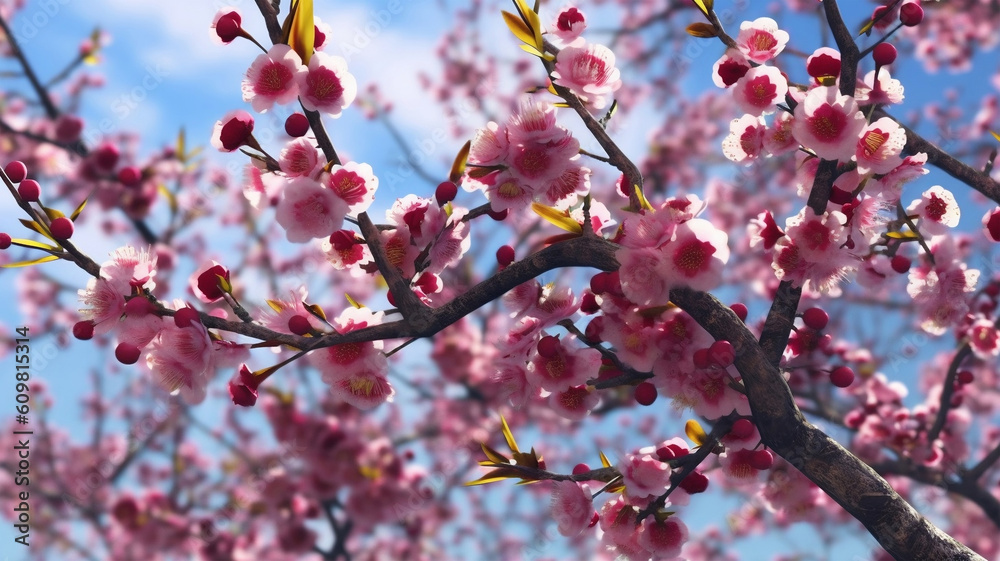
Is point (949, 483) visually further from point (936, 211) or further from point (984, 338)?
point (936, 211)

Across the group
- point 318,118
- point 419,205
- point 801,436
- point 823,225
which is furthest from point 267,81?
point 801,436

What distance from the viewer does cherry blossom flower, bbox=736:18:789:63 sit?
226 cm

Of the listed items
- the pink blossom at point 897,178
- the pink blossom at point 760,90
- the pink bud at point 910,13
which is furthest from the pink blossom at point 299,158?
the pink bud at point 910,13

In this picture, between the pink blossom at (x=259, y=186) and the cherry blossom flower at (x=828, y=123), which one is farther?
the pink blossom at (x=259, y=186)

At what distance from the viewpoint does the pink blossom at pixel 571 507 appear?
7.09 ft

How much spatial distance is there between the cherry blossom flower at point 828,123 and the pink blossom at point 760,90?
9 centimetres

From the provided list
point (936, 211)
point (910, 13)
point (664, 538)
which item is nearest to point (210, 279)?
point (664, 538)

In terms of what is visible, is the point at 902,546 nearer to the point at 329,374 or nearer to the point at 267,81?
the point at 329,374

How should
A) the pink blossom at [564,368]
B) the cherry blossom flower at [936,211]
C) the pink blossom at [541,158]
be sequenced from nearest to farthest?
the pink blossom at [541,158] < the pink blossom at [564,368] < the cherry blossom flower at [936,211]

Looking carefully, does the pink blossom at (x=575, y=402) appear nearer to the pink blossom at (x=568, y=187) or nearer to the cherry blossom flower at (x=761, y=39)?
the pink blossom at (x=568, y=187)

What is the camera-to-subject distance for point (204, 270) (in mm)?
1998

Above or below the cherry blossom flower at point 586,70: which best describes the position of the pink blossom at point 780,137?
below

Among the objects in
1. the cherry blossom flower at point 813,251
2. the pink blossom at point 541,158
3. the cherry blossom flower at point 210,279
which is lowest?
the cherry blossom flower at point 813,251

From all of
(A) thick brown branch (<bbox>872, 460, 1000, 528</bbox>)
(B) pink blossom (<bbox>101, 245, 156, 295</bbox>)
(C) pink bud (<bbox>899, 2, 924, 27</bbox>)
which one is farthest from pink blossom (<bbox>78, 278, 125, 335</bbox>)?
(A) thick brown branch (<bbox>872, 460, 1000, 528</bbox>)
